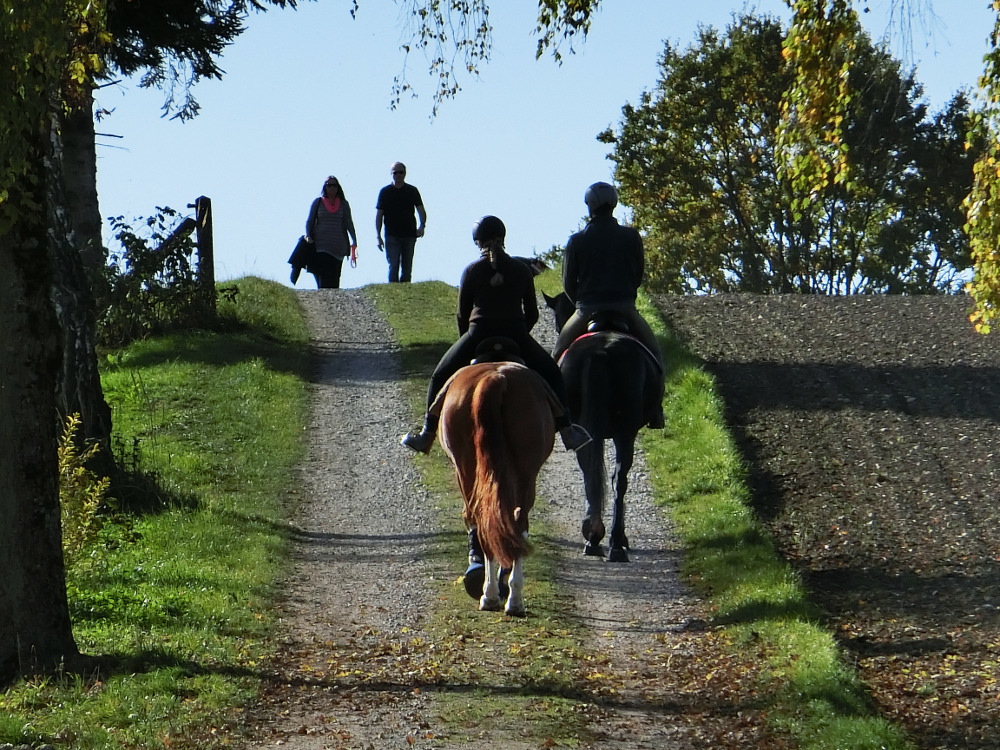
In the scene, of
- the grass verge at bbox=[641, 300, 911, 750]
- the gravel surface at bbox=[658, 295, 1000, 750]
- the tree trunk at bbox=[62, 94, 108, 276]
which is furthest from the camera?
the tree trunk at bbox=[62, 94, 108, 276]

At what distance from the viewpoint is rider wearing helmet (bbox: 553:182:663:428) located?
37.9 ft

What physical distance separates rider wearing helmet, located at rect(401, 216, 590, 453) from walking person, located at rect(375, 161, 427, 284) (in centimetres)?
1400

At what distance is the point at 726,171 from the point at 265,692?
30339mm

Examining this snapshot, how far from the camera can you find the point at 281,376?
62.2 feet

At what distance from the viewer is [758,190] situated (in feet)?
119

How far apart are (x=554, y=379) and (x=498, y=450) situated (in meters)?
1.26

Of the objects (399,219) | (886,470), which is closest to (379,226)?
(399,219)

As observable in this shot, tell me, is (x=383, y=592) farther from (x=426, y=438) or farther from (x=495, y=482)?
(x=495, y=482)

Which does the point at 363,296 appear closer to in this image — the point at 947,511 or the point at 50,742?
the point at 947,511

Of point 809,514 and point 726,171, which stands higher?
point 726,171

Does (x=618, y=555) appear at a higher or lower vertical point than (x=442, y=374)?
lower

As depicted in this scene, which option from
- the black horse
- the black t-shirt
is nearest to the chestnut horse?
the black horse

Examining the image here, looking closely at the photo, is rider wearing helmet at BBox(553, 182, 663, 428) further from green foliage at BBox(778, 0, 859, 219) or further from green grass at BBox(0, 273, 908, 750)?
green foliage at BBox(778, 0, 859, 219)

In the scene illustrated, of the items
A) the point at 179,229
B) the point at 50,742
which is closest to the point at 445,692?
the point at 50,742
